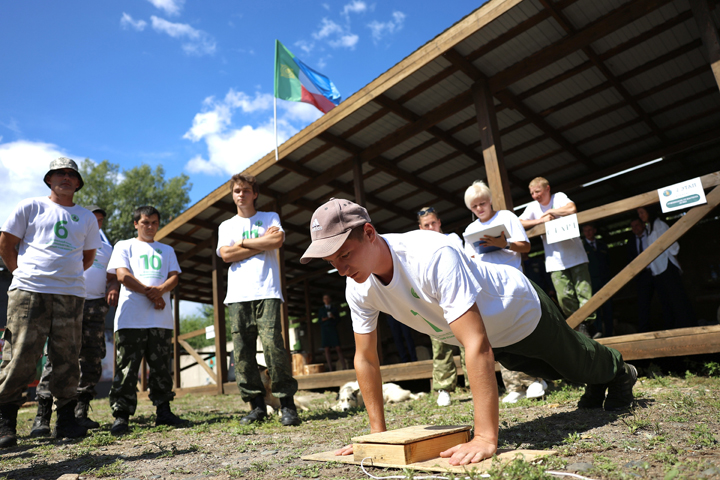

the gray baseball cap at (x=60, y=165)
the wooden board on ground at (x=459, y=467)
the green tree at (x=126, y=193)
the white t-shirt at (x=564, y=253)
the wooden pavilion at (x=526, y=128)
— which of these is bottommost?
the wooden board on ground at (x=459, y=467)

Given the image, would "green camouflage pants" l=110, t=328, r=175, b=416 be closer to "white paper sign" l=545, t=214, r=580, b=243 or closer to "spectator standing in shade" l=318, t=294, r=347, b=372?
"white paper sign" l=545, t=214, r=580, b=243

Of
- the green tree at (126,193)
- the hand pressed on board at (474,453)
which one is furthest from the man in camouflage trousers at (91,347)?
the green tree at (126,193)

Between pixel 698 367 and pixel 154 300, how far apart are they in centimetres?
622

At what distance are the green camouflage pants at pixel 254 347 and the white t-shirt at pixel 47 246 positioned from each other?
4.58 ft

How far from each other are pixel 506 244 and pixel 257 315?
2426 mm

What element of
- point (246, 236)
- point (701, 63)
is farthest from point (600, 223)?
point (246, 236)

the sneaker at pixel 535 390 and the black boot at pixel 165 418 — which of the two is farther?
the black boot at pixel 165 418

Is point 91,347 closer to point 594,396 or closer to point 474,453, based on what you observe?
point 474,453

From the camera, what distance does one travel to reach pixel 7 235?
3969 mm

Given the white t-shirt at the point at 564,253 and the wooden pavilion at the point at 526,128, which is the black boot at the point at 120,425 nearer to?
the wooden pavilion at the point at 526,128

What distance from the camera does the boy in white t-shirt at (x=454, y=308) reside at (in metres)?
2.08

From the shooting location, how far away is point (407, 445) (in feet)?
6.97

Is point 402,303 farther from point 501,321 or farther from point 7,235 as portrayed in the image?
point 7,235

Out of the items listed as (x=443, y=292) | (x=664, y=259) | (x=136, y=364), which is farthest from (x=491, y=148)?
(x=136, y=364)
